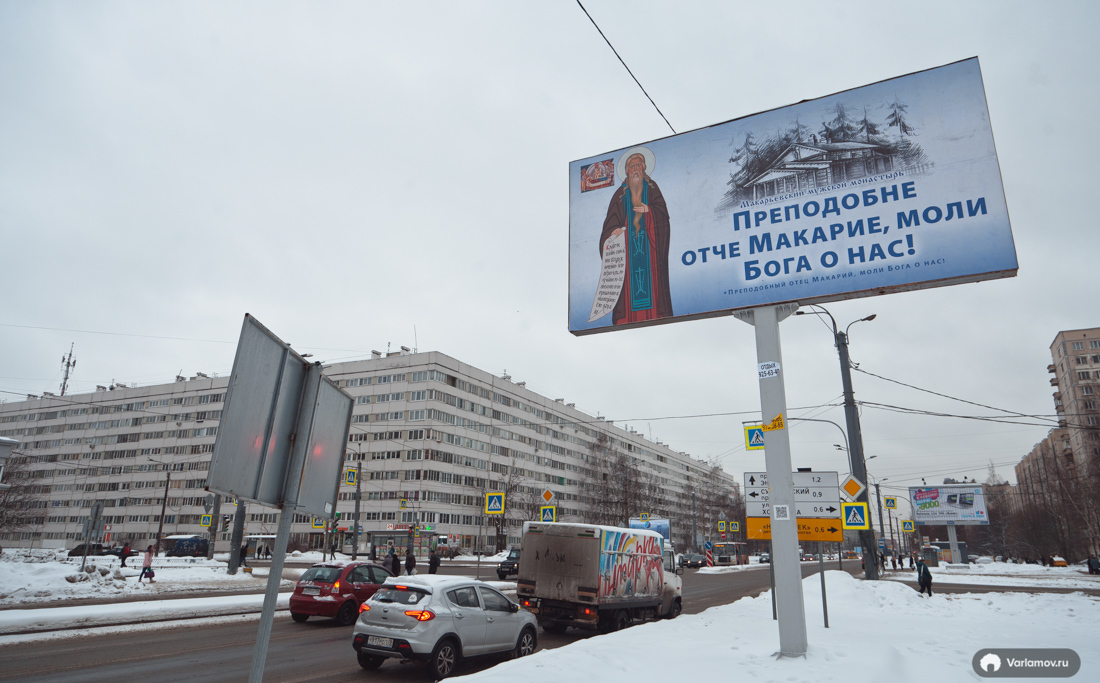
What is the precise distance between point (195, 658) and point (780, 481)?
10.6 metres

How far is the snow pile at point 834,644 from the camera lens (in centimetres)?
784

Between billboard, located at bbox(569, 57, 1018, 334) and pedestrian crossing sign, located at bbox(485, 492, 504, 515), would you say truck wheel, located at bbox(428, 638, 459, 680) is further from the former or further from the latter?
pedestrian crossing sign, located at bbox(485, 492, 504, 515)

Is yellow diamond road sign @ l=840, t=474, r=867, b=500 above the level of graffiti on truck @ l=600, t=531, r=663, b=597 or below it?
above

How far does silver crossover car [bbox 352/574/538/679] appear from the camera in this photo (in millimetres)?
9648

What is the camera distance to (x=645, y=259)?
11.6 metres

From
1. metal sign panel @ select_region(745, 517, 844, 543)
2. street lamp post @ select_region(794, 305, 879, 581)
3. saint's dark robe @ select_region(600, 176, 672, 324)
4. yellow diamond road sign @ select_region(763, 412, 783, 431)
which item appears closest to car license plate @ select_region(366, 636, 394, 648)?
saint's dark robe @ select_region(600, 176, 672, 324)

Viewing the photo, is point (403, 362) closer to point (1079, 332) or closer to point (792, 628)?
point (792, 628)

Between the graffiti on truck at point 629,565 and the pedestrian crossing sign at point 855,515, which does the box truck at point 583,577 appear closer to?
the graffiti on truck at point 629,565

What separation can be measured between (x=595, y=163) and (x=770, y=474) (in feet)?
23.5

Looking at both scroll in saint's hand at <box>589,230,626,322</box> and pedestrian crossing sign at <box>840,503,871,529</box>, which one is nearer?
scroll in saint's hand at <box>589,230,626,322</box>

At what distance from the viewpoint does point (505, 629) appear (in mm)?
11102

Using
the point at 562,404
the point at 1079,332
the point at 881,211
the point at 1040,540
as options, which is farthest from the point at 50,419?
the point at 1079,332

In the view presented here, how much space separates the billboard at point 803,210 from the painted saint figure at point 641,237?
26 mm

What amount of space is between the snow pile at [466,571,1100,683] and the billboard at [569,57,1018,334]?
545cm
